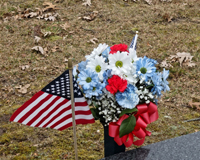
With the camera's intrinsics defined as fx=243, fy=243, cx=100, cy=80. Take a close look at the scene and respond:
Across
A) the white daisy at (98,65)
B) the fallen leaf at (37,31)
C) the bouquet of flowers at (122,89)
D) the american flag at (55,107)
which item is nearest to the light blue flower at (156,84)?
the bouquet of flowers at (122,89)

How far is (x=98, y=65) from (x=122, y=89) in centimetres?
26

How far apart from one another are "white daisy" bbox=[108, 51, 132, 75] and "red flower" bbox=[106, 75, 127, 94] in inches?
2.0

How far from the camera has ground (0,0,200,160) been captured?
2723 mm

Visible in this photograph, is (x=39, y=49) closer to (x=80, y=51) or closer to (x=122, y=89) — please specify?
(x=80, y=51)

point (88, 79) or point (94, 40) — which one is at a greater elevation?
point (94, 40)

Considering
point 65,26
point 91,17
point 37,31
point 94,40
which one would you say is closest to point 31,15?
point 37,31

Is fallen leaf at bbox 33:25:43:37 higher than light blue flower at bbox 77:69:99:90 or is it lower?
higher

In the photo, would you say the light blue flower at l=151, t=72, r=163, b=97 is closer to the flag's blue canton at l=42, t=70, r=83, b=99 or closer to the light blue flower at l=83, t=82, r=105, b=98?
the light blue flower at l=83, t=82, r=105, b=98

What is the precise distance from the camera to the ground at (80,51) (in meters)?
2.72

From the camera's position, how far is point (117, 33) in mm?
4941

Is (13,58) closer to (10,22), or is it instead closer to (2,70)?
(2,70)

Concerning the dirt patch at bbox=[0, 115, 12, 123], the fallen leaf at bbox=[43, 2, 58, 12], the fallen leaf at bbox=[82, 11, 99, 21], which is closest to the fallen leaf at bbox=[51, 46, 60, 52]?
the fallen leaf at bbox=[82, 11, 99, 21]

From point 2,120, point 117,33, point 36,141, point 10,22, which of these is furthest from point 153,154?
point 10,22

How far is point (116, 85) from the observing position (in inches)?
67.1
